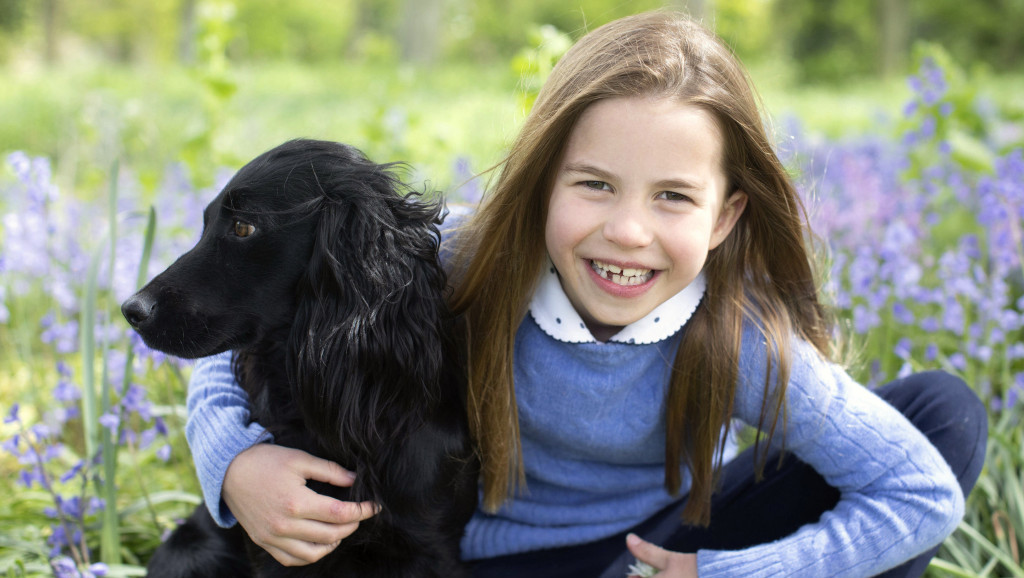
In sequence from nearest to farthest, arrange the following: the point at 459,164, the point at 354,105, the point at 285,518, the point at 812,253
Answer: the point at 285,518
the point at 812,253
the point at 459,164
the point at 354,105

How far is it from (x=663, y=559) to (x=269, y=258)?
1.16 metres

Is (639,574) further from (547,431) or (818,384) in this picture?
(818,384)

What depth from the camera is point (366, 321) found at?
147cm

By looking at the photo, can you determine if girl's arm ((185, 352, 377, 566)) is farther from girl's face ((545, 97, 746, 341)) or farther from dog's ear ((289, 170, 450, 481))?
girl's face ((545, 97, 746, 341))

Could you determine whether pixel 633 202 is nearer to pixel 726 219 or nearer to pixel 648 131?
pixel 648 131

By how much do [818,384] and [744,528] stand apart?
1.71ft

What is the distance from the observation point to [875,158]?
4695mm

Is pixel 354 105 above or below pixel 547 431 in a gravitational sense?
above

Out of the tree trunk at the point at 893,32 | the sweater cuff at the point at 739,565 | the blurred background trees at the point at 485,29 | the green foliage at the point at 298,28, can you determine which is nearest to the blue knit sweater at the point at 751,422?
the sweater cuff at the point at 739,565

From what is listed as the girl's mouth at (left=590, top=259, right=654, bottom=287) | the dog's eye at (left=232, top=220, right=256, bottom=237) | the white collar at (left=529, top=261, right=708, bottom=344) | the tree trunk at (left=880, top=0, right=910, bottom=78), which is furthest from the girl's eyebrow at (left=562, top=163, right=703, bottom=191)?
the tree trunk at (left=880, top=0, right=910, bottom=78)

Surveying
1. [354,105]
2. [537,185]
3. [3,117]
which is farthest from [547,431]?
[3,117]

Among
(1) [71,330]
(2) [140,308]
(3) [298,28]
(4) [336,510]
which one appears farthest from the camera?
(3) [298,28]

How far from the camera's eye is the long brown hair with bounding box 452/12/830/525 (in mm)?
1671

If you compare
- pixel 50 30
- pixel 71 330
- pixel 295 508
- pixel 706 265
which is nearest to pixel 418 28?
pixel 71 330
